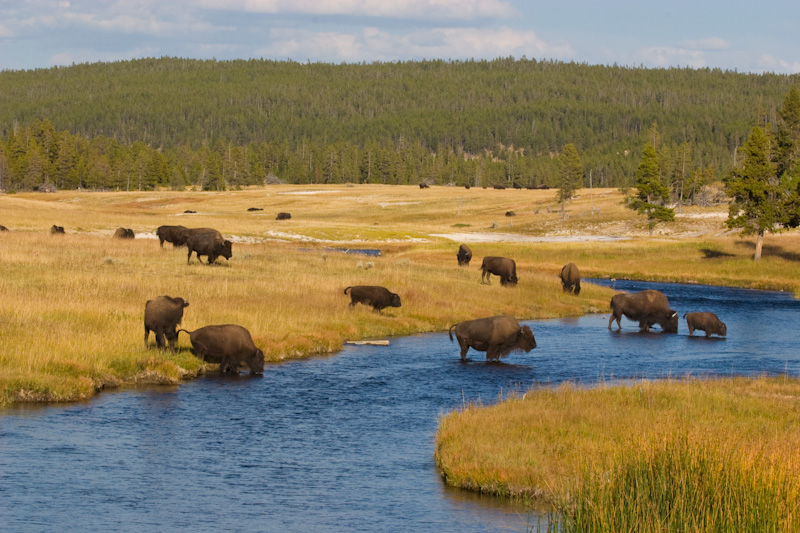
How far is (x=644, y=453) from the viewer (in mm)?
9297

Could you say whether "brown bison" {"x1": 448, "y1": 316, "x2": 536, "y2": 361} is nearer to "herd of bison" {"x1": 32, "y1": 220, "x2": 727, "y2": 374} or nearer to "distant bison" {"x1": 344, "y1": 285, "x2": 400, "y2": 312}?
"herd of bison" {"x1": 32, "y1": 220, "x2": 727, "y2": 374}

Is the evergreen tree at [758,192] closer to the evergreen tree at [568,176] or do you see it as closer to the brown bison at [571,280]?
the brown bison at [571,280]

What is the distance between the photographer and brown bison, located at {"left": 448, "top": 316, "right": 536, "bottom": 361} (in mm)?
25000

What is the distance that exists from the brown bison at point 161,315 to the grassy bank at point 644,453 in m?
8.64

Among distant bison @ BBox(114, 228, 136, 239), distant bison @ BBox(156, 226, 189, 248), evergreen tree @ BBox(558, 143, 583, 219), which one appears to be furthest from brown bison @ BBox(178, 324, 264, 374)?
evergreen tree @ BBox(558, 143, 583, 219)

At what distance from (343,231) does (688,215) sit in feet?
143

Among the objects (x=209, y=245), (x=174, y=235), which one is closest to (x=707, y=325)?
(x=209, y=245)

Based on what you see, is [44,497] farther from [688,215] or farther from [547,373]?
[688,215]

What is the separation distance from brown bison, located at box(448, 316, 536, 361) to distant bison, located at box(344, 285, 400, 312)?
→ 6658 mm

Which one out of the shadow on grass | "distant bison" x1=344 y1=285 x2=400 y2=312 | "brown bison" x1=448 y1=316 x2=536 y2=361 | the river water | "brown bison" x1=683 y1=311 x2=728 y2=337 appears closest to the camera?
the river water

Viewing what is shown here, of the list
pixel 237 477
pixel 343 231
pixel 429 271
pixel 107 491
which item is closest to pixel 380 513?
pixel 237 477

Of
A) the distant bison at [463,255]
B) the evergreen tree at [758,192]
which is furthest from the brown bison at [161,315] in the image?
the evergreen tree at [758,192]

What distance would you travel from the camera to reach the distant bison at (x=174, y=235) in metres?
45.4

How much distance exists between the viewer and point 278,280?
1374 inches
